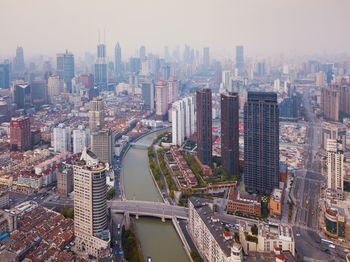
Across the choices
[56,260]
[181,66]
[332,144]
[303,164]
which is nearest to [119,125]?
[303,164]

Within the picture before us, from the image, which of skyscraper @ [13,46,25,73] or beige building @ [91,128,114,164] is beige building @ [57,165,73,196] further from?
skyscraper @ [13,46,25,73]

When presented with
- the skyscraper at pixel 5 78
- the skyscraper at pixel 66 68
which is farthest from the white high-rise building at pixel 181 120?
the skyscraper at pixel 66 68

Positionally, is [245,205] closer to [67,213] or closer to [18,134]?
[67,213]

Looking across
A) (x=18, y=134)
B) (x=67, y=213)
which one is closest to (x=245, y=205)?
(x=67, y=213)

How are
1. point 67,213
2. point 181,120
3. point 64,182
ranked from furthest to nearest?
point 181,120
point 64,182
point 67,213

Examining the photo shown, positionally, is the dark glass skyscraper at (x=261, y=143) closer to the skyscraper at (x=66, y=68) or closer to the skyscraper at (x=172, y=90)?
the skyscraper at (x=172, y=90)

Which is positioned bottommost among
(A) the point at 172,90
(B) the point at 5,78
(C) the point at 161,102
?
(C) the point at 161,102

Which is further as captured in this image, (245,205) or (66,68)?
(66,68)
